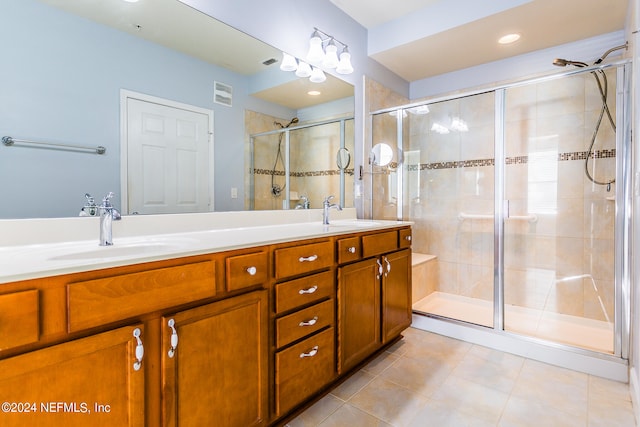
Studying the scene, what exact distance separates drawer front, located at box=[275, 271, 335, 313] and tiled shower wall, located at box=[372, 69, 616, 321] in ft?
4.82

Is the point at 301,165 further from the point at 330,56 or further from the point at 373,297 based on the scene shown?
the point at 373,297

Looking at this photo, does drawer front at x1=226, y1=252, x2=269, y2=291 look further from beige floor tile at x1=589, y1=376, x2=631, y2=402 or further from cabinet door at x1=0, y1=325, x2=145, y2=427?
beige floor tile at x1=589, y1=376, x2=631, y2=402

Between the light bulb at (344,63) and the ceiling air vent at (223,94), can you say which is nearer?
the ceiling air vent at (223,94)

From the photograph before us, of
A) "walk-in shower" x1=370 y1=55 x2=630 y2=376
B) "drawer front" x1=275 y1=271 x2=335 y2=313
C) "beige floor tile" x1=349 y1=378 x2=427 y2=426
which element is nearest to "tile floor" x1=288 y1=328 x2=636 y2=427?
"beige floor tile" x1=349 y1=378 x2=427 y2=426

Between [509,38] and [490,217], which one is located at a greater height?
[509,38]

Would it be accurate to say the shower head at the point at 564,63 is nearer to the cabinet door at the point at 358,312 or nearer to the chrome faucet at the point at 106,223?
the cabinet door at the point at 358,312

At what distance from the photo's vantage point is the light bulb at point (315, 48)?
→ 2236 millimetres

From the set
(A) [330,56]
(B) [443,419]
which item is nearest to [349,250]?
(B) [443,419]

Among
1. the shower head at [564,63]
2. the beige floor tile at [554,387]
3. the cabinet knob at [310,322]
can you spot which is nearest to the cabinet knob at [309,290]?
the cabinet knob at [310,322]

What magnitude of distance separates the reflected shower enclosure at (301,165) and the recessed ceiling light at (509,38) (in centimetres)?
135

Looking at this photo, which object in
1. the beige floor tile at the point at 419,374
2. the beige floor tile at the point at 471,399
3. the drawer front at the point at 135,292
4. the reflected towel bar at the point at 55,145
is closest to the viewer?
the drawer front at the point at 135,292

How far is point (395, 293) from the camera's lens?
212 centimetres

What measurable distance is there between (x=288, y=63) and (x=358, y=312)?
1.62 m

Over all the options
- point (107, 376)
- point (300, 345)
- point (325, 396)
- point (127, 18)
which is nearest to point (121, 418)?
point (107, 376)
